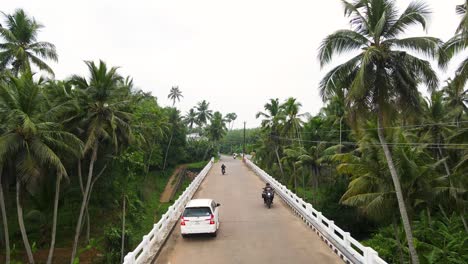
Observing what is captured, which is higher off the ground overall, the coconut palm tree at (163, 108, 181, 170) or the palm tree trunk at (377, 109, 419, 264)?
the coconut palm tree at (163, 108, 181, 170)

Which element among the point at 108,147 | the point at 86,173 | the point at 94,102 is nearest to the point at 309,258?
the point at 94,102

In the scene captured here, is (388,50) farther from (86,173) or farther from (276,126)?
(276,126)

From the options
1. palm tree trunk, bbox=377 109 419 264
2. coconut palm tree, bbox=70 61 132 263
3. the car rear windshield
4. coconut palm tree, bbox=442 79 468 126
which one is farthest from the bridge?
coconut palm tree, bbox=442 79 468 126

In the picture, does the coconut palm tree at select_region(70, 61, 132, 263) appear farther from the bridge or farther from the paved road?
the paved road

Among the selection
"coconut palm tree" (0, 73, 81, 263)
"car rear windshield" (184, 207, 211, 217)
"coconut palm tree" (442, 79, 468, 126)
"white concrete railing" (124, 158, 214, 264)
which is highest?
"coconut palm tree" (442, 79, 468, 126)

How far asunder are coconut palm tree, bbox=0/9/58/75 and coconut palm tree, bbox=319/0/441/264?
21.9 meters

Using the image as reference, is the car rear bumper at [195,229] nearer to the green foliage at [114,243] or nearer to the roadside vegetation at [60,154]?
the roadside vegetation at [60,154]

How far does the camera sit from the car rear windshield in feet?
46.2

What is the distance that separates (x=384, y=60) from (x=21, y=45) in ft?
81.2

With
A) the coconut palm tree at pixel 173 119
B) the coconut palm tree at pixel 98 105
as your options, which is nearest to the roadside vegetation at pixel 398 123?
the coconut palm tree at pixel 98 105

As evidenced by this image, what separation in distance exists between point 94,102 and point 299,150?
885 inches

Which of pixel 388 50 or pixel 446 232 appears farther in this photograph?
pixel 446 232

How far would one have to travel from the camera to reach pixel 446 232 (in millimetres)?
22047

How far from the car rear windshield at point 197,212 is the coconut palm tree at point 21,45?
1880 cm
